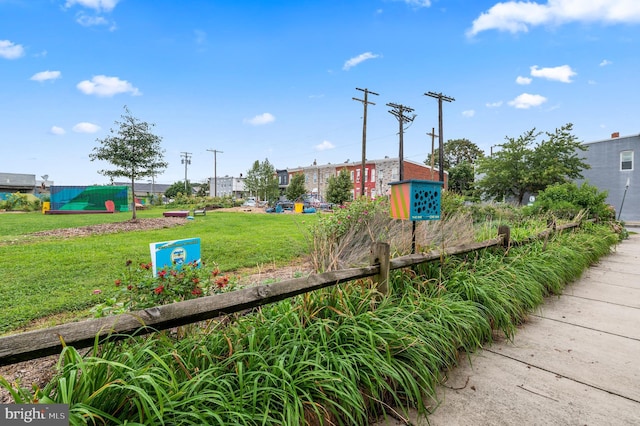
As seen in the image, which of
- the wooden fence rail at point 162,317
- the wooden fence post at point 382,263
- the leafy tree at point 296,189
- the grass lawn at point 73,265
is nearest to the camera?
the wooden fence rail at point 162,317

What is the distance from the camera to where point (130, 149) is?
1424 centimetres

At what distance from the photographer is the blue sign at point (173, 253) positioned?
9.94 feet

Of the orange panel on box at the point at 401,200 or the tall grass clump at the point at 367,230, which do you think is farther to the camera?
the tall grass clump at the point at 367,230

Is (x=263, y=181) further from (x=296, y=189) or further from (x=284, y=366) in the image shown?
(x=284, y=366)

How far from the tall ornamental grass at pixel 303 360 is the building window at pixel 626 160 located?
89.5ft

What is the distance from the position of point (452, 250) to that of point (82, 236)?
1179 cm

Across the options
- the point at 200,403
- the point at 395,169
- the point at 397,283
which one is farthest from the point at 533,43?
the point at 395,169

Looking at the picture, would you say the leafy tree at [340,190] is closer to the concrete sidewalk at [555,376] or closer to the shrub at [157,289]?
the concrete sidewalk at [555,376]

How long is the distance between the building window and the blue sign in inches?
1177

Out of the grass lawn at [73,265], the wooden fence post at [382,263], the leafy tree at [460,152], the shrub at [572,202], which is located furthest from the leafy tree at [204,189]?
the wooden fence post at [382,263]

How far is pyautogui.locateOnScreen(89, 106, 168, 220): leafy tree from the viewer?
1402 cm

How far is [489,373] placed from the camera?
2.49 meters

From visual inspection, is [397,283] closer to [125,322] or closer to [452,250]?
[452,250]

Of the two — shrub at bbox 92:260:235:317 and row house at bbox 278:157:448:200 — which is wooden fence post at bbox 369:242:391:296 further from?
row house at bbox 278:157:448:200
